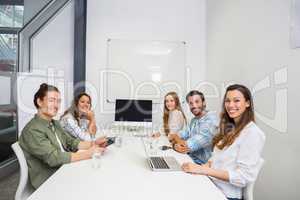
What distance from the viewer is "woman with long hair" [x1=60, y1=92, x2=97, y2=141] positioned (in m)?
2.47

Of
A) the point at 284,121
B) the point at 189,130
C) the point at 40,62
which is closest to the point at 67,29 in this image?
the point at 40,62

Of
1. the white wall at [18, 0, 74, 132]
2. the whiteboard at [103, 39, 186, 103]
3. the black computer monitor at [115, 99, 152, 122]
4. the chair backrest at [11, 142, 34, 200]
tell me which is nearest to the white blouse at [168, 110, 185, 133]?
the black computer monitor at [115, 99, 152, 122]

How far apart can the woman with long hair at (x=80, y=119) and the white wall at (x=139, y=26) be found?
97 centimetres

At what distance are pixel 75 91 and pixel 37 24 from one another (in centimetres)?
118

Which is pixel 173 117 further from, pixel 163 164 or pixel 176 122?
pixel 163 164

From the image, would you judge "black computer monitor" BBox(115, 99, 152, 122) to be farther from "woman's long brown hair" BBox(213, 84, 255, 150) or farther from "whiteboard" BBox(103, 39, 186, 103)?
"woman's long brown hair" BBox(213, 84, 255, 150)

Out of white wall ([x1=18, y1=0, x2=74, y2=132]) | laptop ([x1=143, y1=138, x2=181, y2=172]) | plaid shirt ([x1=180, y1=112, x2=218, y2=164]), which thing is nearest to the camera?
laptop ([x1=143, y1=138, x2=181, y2=172])

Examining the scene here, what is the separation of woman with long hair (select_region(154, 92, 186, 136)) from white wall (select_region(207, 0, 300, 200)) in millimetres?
799

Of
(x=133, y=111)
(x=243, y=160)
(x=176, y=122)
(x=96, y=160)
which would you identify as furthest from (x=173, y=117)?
(x=243, y=160)

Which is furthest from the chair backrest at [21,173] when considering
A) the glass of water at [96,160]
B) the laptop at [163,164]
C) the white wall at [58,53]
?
the white wall at [58,53]

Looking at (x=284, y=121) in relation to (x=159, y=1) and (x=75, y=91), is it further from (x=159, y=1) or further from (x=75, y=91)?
(x=75, y=91)

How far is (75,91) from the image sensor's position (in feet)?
12.8

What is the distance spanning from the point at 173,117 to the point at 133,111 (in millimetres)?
586

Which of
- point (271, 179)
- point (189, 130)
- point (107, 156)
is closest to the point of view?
point (107, 156)
